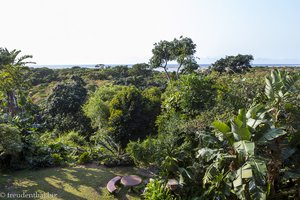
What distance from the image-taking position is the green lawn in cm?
845

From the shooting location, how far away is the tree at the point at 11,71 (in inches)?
769

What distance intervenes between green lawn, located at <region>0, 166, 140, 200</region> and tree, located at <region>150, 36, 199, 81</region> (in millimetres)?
19652

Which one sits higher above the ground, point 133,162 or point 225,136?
point 225,136

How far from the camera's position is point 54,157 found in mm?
11312

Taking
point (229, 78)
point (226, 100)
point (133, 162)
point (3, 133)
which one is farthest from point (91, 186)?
point (229, 78)

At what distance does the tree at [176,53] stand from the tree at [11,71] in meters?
13.7

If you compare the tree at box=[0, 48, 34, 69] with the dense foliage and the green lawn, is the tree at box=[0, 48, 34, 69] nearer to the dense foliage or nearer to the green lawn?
the dense foliage

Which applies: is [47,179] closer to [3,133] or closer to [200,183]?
[3,133]

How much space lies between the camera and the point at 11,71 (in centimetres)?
1998

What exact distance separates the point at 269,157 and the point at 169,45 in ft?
81.1

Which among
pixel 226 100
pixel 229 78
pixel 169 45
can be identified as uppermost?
pixel 169 45

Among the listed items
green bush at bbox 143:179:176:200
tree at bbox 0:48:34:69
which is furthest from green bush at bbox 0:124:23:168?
tree at bbox 0:48:34:69

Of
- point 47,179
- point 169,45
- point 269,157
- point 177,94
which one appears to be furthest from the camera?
point 169,45

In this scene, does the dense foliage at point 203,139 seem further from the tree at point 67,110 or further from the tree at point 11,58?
the tree at point 11,58
